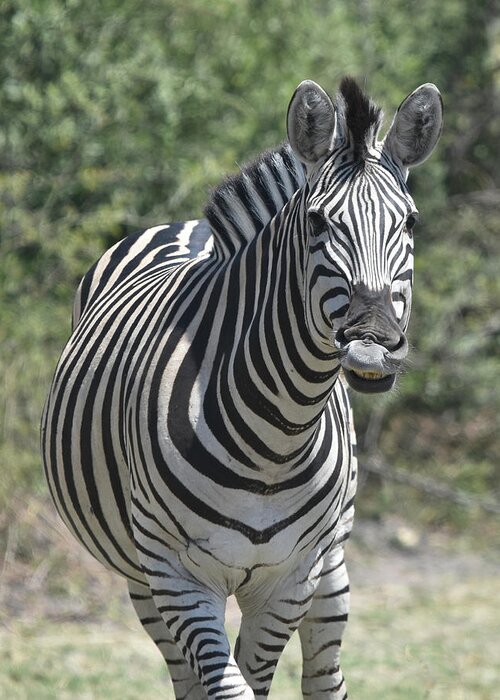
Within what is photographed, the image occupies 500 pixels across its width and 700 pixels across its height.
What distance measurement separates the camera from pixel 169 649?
455cm

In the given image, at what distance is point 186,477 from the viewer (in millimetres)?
3697

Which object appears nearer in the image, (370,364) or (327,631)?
(370,364)

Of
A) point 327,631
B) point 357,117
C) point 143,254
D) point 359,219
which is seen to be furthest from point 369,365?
point 143,254

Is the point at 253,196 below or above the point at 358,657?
above

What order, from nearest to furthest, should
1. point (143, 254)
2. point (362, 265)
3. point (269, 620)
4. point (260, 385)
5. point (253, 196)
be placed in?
point (362, 265), point (260, 385), point (269, 620), point (253, 196), point (143, 254)

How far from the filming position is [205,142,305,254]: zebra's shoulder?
13.3 feet

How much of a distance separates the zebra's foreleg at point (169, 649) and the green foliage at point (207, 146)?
131 inches

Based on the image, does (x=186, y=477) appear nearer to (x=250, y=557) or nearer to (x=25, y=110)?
(x=250, y=557)

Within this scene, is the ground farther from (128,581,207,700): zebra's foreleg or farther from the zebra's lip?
the zebra's lip

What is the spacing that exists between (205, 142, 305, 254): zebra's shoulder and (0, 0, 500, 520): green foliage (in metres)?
3.25

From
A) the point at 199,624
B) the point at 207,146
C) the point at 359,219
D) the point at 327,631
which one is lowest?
the point at 199,624

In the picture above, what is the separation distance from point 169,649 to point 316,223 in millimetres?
1949

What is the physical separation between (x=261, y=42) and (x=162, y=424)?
7.28m

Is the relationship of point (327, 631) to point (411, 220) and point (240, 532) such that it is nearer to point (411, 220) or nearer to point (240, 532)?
point (240, 532)
